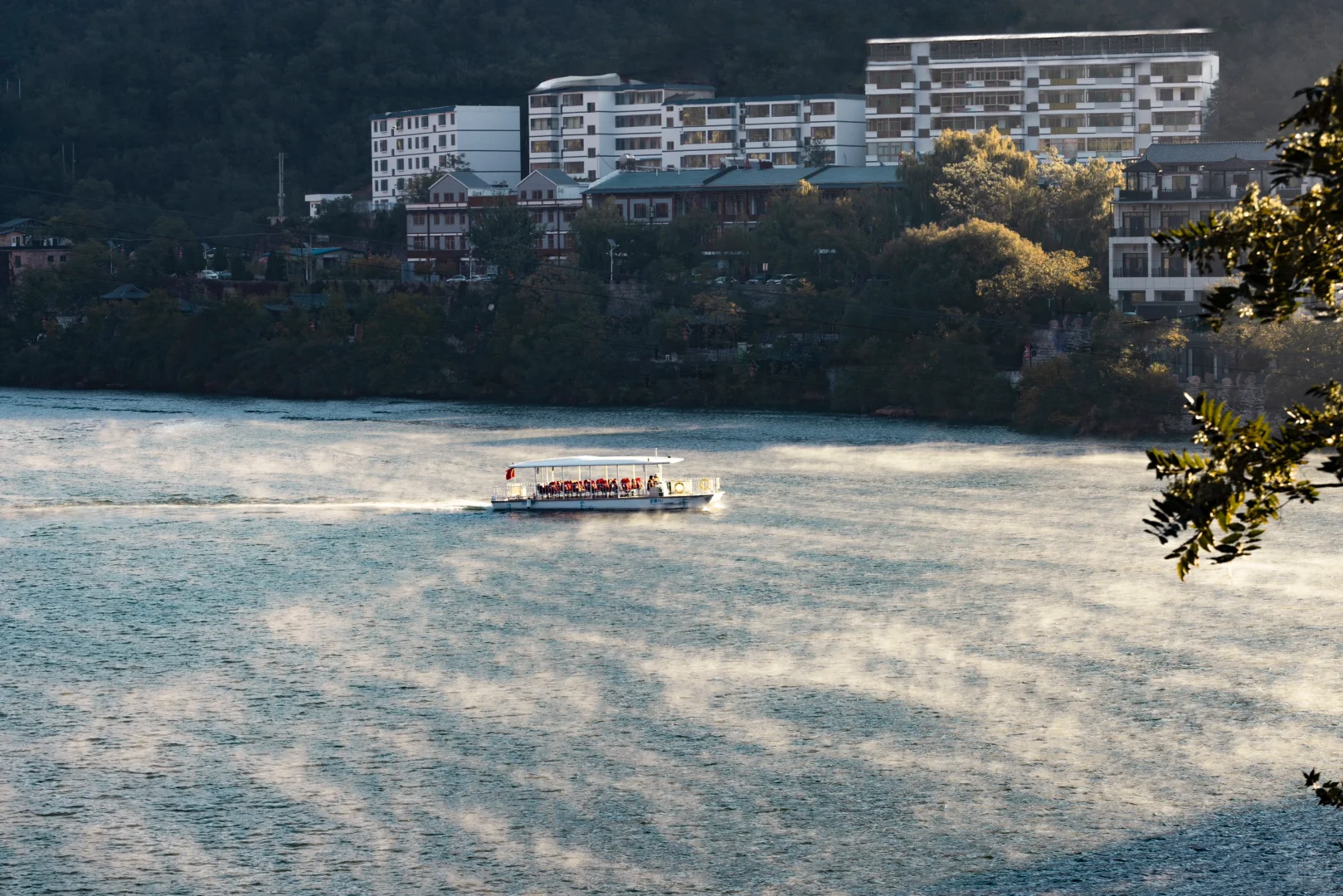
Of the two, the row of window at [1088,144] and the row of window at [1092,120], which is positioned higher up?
the row of window at [1092,120]

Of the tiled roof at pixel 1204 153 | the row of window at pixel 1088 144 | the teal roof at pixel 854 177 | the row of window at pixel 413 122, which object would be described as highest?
the row of window at pixel 413 122

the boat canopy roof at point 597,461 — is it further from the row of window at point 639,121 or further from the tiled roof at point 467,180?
the row of window at point 639,121

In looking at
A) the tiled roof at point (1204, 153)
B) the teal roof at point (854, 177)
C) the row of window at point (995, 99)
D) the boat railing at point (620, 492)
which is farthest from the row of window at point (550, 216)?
the boat railing at point (620, 492)

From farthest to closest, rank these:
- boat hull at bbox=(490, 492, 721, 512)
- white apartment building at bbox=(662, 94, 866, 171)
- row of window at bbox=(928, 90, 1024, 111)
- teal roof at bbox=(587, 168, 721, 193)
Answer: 1. white apartment building at bbox=(662, 94, 866, 171)
2. row of window at bbox=(928, 90, 1024, 111)
3. teal roof at bbox=(587, 168, 721, 193)
4. boat hull at bbox=(490, 492, 721, 512)

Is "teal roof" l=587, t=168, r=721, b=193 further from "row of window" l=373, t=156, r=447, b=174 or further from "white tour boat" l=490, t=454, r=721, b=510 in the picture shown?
"white tour boat" l=490, t=454, r=721, b=510

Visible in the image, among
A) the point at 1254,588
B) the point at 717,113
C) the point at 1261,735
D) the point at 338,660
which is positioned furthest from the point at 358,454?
the point at 717,113

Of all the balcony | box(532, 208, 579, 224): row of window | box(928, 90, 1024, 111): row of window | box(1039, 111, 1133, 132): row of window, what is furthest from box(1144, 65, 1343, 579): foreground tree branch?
box(532, 208, 579, 224): row of window

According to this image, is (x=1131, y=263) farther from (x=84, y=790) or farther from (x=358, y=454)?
(x=84, y=790)
